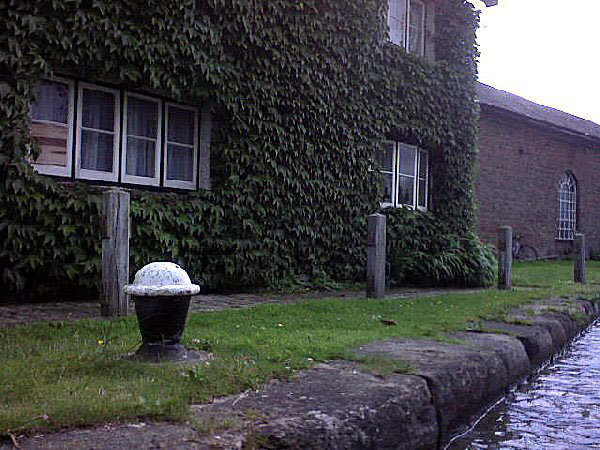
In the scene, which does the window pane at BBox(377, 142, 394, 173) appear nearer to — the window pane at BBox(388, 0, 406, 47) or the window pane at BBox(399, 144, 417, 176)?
the window pane at BBox(399, 144, 417, 176)

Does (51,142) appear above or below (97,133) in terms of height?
below

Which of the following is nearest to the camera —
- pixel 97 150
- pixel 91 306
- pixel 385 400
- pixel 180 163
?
pixel 385 400

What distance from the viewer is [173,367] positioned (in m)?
3.44

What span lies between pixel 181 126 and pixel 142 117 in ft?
1.81

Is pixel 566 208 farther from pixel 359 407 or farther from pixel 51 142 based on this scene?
pixel 359 407

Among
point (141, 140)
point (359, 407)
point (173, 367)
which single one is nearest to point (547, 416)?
point (359, 407)

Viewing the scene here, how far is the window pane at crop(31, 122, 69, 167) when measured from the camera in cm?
700

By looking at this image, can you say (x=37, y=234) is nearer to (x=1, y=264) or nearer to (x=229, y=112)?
(x=1, y=264)

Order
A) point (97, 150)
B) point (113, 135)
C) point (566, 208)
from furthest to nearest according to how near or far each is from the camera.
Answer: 1. point (566, 208)
2. point (113, 135)
3. point (97, 150)

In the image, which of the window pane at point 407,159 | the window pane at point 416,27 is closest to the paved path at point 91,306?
the window pane at point 407,159

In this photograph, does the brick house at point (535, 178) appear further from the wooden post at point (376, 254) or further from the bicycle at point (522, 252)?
the wooden post at point (376, 254)

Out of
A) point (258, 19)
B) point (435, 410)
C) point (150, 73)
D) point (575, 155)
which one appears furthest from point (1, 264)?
point (575, 155)

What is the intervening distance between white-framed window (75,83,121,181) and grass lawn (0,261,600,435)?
262 centimetres

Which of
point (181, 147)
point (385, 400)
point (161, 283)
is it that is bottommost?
point (385, 400)
